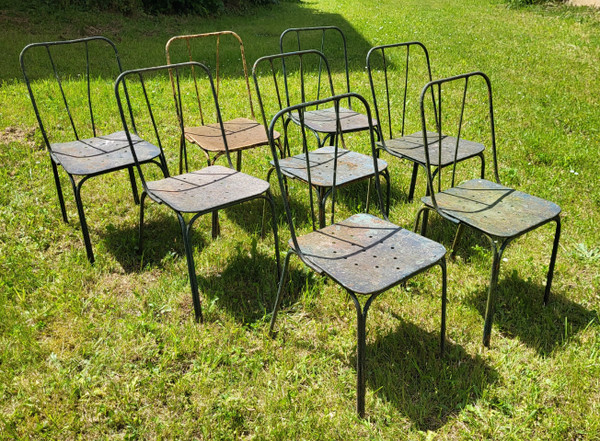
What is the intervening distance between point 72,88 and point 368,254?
215 inches

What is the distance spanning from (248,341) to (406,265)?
1014mm

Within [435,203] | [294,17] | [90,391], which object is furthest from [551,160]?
[294,17]

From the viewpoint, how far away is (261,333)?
2.68m

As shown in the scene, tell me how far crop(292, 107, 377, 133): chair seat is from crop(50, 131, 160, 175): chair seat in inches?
51.4

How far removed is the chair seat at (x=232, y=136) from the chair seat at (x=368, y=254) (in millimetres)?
1313

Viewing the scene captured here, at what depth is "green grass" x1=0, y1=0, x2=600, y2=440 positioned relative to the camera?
7.15 ft

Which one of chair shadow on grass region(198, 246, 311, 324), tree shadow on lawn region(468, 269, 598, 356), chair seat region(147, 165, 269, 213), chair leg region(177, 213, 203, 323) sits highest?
chair seat region(147, 165, 269, 213)

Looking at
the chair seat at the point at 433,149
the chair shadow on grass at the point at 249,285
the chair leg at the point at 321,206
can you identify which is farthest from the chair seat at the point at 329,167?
the chair shadow on grass at the point at 249,285

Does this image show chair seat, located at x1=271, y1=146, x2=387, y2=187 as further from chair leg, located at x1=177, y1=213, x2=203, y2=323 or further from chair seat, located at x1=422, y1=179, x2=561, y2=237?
chair leg, located at x1=177, y1=213, x2=203, y2=323

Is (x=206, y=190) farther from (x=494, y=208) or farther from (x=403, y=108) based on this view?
(x=403, y=108)

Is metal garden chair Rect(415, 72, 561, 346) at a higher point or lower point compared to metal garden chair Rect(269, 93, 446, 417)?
higher

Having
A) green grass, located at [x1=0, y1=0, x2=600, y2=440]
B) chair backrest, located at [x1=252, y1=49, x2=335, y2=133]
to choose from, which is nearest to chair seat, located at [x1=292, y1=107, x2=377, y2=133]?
green grass, located at [x1=0, y1=0, x2=600, y2=440]

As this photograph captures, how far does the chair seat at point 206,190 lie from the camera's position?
105 inches

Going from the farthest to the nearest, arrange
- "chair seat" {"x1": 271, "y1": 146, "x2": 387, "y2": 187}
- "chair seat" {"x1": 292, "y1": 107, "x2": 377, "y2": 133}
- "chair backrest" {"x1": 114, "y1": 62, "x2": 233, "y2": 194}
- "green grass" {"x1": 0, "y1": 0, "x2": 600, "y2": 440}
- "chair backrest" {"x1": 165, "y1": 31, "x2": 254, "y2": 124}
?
1. "chair backrest" {"x1": 165, "y1": 31, "x2": 254, "y2": 124}
2. "chair backrest" {"x1": 114, "y1": 62, "x2": 233, "y2": 194}
3. "chair seat" {"x1": 292, "y1": 107, "x2": 377, "y2": 133}
4. "chair seat" {"x1": 271, "y1": 146, "x2": 387, "y2": 187}
5. "green grass" {"x1": 0, "y1": 0, "x2": 600, "y2": 440}
